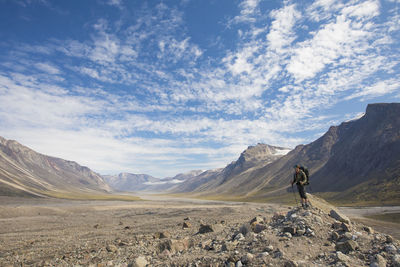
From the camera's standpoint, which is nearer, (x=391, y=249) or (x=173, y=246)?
(x=391, y=249)

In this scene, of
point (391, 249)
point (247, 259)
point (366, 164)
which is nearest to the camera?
point (247, 259)

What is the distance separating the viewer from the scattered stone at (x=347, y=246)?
931 centimetres

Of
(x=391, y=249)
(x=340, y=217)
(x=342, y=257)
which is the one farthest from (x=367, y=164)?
(x=342, y=257)

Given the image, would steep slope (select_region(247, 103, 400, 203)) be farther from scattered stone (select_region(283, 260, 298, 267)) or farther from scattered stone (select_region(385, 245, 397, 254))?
scattered stone (select_region(283, 260, 298, 267))

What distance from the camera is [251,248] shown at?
10.0 meters

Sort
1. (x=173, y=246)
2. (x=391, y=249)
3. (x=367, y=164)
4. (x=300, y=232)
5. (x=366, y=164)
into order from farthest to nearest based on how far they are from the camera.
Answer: (x=366, y=164) → (x=367, y=164) → (x=173, y=246) → (x=300, y=232) → (x=391, y=249)

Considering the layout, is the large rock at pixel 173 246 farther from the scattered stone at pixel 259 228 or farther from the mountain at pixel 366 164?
the mountain at pixel 366 164

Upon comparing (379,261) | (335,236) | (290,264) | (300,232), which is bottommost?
(379,261)

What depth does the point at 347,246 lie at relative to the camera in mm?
9391

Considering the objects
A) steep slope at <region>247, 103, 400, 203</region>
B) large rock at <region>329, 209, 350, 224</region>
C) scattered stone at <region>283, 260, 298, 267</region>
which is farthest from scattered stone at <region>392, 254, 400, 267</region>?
steep slope at <region>247, 103, 400, 203</region>

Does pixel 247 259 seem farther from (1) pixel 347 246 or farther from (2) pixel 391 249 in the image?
(2) pixel 391 249

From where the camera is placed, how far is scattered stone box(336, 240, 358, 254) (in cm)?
931

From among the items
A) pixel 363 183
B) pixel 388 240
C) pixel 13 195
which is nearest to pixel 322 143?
pixel 363 183

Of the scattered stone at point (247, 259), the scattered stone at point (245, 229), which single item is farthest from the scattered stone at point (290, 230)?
the scattered stone at point (247, 259)
